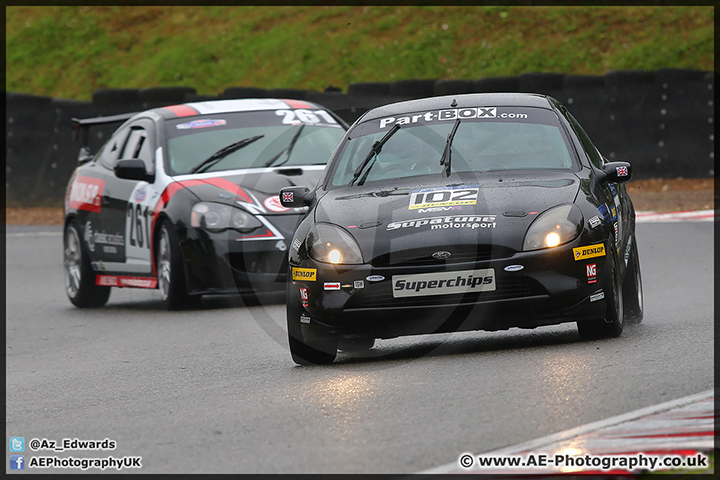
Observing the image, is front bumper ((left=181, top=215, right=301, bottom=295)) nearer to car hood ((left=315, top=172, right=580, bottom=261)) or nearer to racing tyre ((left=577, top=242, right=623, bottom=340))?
car hood ((left=315, top=172, right=580, bottom=261))

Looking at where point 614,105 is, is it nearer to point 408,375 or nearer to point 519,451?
point 408,375

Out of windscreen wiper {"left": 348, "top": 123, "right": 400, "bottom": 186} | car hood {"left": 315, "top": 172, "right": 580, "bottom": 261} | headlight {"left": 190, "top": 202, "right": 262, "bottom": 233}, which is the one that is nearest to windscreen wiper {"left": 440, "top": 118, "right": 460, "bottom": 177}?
car hood {"left": 315, "top": 172, "right": 580, "bottom": 261}

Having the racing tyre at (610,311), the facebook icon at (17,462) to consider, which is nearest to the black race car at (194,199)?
the racing tyre at (610,311)

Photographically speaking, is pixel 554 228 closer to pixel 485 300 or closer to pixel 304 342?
pixel 485 300

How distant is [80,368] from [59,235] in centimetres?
1133

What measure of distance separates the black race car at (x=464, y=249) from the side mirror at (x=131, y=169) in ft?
11.9

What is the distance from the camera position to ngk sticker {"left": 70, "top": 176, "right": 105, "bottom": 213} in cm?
1162

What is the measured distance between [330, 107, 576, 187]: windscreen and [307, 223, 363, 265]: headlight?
82 centimetres

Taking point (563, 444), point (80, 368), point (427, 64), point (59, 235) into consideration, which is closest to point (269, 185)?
point (80, 368)

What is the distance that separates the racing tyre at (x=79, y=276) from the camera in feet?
38.8

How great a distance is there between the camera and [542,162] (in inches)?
288

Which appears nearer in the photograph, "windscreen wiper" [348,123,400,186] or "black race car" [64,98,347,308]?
"windscreen wiper" [348,123,400,186]
